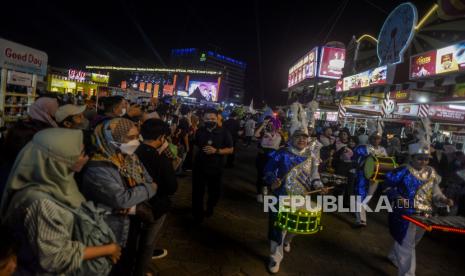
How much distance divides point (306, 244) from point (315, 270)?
0.85 m

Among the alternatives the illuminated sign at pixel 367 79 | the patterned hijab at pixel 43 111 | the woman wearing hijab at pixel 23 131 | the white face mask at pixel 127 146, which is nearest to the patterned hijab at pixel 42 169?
the white face mask at pixel 127 146

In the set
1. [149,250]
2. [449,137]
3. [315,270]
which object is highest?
[449,137]

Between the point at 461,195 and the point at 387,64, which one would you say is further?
the point at 387,64

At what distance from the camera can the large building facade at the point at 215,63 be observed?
134 metres

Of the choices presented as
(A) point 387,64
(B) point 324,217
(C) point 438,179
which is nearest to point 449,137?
(A) point 387,64

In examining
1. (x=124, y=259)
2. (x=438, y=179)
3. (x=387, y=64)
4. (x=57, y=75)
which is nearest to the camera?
(x=124, y=259)

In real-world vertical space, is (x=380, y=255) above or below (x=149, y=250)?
below

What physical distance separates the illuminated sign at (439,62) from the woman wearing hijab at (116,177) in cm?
1049

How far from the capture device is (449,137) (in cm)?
1380

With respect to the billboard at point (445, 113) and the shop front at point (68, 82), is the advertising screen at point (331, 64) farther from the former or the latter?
the shop front at point (68, 82)

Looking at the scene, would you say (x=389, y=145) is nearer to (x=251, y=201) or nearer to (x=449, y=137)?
(x=449, y=137)

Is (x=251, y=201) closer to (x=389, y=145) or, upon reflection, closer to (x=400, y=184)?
(x=400, y=184)

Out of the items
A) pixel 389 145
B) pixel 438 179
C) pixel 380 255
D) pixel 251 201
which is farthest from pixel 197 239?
pixel 389 145

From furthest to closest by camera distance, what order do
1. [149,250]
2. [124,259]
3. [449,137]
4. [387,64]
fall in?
[449,137] < [387,64] < [149,250] < [124,259]
